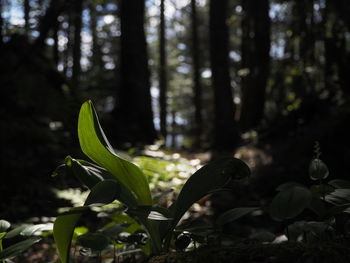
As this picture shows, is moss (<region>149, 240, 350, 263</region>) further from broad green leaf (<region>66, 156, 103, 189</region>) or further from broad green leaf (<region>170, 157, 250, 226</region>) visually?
broad green leaf (<region>66, 156, 103, 189</region>)

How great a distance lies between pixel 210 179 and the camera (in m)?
1.58

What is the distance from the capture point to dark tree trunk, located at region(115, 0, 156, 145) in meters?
9.04

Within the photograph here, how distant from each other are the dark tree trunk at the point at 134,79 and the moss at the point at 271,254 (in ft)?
23.7

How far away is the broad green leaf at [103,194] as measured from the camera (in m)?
1.35

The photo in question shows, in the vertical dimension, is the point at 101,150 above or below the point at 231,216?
above

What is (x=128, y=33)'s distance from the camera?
380 inches

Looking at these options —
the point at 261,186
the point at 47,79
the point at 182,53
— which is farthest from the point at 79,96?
the point at 182,53

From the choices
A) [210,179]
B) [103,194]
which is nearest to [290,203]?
[210,179]

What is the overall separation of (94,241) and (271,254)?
745 mm

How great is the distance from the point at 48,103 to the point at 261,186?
359 centimetres

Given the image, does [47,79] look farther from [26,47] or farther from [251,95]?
[251,95]

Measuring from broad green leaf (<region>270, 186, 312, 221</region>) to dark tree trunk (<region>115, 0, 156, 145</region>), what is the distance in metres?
7.28

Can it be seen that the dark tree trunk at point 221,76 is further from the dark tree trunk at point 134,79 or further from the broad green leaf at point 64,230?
the broad green leaf at point 64,230

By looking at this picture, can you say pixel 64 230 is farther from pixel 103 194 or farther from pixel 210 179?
pixel 210 179
